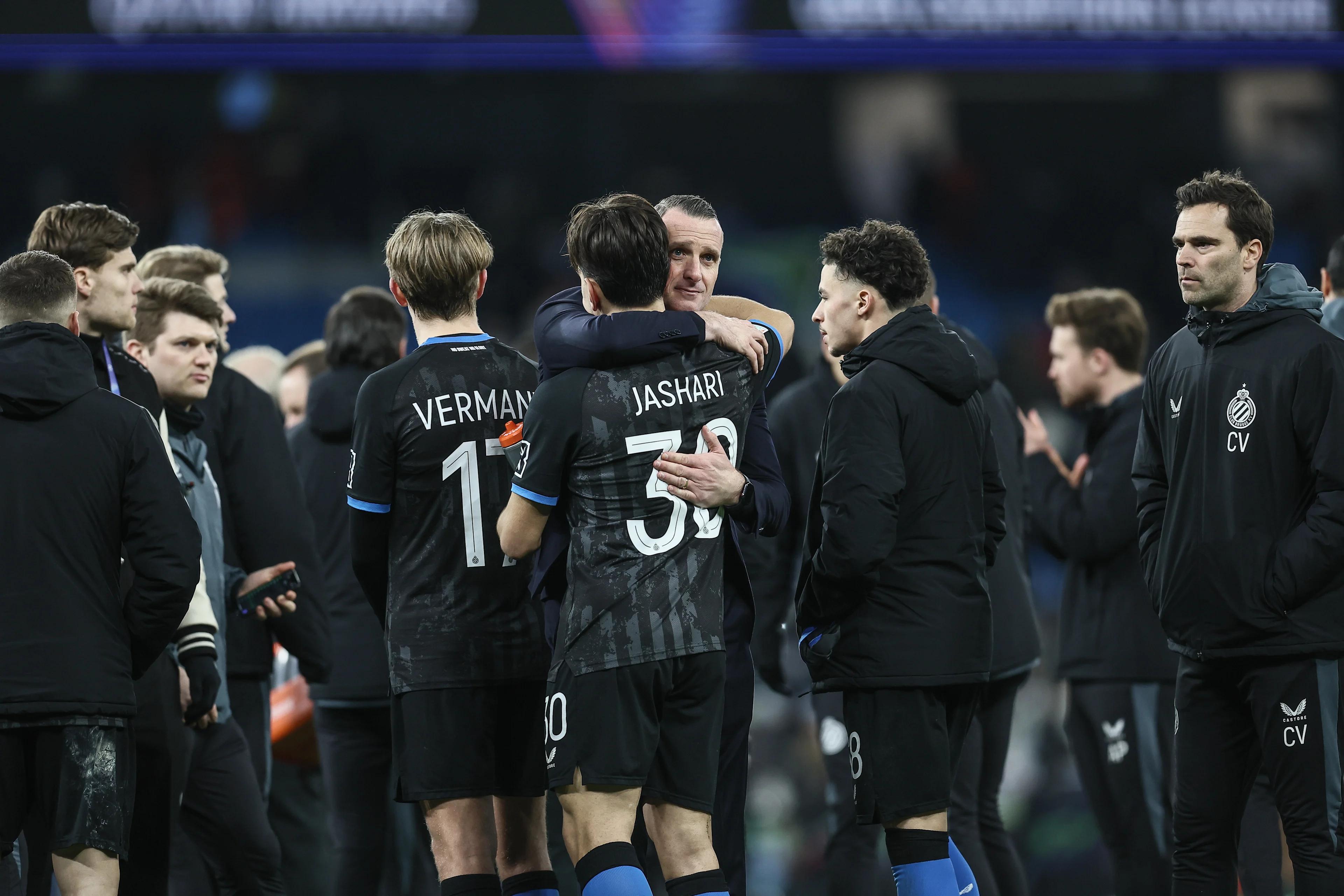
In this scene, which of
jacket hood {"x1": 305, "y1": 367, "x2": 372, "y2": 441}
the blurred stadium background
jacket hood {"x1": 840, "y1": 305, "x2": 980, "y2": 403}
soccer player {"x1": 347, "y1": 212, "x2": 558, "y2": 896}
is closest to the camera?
soccer player {"x1": 347, "y1": 212, "x2": 558, "y2": 896}

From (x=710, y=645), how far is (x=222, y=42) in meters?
4.21

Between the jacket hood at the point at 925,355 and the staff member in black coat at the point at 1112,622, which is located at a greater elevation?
the jacket hood at the point at 925,355

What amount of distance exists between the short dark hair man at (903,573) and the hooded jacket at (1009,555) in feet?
2.23

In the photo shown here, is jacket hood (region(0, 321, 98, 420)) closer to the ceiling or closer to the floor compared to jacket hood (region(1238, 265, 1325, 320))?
closer to the floor

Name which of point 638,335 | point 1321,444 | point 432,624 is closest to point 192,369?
point 432,624

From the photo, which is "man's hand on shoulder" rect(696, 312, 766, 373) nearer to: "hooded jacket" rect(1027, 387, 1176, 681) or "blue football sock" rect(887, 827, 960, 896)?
"blue football sock" rect(887, 827, 960, 896)

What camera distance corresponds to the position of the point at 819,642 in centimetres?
338

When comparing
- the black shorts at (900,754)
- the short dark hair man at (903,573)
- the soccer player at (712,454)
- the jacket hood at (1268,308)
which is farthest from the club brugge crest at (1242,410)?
the soccer player at (712,454)

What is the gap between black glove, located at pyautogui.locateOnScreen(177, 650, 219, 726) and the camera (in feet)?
11.3

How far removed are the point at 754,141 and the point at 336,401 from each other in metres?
3.76

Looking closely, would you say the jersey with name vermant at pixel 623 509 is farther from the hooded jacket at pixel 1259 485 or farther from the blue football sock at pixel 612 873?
the hooded jacket at pixel 1259 485

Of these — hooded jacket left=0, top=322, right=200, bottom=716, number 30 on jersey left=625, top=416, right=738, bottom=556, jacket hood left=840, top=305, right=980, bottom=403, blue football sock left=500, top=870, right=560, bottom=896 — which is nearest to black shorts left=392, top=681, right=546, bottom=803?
blue football sock left=500, top=870, right=560, bottom=896

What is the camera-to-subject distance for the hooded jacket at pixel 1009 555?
13.9 feet

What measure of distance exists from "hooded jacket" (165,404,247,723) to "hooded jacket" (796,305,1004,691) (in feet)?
4.80
